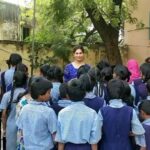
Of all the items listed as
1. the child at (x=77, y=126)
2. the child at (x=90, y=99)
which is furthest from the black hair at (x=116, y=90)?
the child at (x=90, y=99)

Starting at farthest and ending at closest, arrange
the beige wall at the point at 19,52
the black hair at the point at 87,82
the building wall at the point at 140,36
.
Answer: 1. the building wall at the point at 140,36
2. the beige wall at the point at 19,52
3. the black hair at the point at 87,82

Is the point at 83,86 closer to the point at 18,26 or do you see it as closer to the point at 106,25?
the point at 106,25

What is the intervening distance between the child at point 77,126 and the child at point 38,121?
110mm

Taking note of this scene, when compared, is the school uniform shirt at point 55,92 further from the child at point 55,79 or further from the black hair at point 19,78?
the black hair at point 19,78

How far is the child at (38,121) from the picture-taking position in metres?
3.78

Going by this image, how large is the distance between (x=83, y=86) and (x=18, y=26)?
15074 mm

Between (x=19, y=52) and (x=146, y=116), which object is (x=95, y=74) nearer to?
(x=146, y=116)

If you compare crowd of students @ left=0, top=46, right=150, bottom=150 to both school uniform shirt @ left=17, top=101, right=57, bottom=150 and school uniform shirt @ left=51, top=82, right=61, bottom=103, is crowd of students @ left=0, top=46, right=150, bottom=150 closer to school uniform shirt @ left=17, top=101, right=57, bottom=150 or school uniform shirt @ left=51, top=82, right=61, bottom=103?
school uniform shirt @ left=17, top=101, right=57, bottom=150

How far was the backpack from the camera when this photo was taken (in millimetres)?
4871

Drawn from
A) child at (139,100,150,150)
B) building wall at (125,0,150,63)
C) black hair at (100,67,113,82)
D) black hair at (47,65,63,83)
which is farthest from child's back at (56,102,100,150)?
building wall at (125,0,150,63)

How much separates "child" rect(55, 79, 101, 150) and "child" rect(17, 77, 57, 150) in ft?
0.36

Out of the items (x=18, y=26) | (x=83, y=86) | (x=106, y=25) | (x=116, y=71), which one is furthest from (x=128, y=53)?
(x=83, y=86)

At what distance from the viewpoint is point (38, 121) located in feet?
12.4

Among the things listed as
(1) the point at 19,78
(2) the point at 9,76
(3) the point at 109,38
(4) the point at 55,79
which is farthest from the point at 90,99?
(3) the point at 109,38
